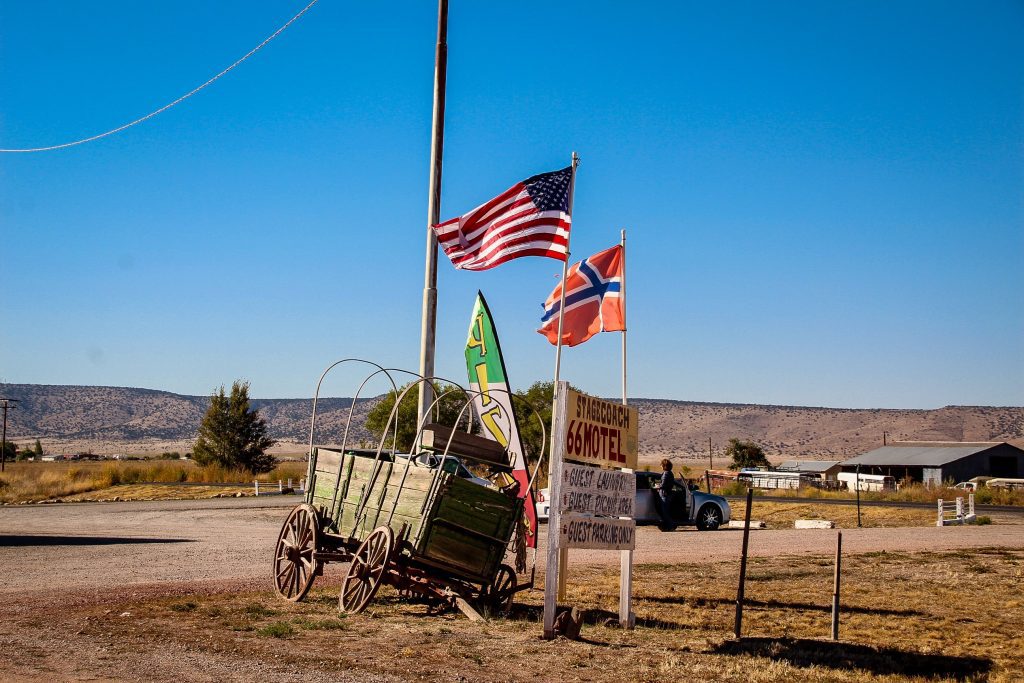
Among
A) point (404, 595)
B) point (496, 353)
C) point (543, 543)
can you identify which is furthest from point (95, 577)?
point (543, 543)

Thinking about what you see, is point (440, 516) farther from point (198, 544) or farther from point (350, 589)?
point (198, 544)

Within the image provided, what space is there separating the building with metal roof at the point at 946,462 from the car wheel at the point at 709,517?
2010 inches

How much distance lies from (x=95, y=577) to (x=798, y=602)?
10.6 meters

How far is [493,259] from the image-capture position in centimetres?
1416

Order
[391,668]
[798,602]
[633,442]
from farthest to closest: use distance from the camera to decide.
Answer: [798,602], [633,442], [391,668]

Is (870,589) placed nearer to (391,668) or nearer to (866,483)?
(391,668)

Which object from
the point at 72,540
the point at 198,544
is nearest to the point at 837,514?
the point at 198,544

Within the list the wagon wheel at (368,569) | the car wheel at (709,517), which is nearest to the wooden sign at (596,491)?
the wagon wheel at (368,569)

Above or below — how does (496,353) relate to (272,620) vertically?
above

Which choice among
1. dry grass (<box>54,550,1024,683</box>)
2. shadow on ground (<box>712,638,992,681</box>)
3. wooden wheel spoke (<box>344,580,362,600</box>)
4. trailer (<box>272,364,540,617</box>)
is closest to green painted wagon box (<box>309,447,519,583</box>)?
trailer (<box>272,364,540,617</box>)

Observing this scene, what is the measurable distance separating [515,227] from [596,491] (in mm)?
Result: 4574

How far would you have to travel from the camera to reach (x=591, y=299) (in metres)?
15.8

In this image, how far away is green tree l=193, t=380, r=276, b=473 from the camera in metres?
74.4

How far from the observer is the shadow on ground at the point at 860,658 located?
9422 mm
